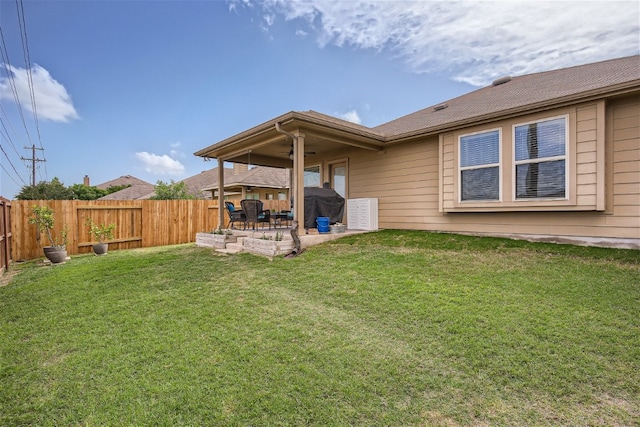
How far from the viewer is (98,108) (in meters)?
17.5

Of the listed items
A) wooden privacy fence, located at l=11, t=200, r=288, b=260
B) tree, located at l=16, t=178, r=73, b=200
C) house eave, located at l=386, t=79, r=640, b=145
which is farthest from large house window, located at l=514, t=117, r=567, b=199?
tree, located at l=16, t=178, r=73, b=200

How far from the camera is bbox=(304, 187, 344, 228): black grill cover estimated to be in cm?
792

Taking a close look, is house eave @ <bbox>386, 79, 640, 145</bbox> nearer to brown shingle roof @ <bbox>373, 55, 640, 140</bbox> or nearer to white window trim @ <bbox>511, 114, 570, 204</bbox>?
brown shingle roof @ <bbox>373, 55, 640, 140</bbox>

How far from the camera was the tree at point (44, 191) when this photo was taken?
23438 mm

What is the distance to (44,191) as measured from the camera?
77.5 ft

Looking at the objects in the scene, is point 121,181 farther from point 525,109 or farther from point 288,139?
point 525,109

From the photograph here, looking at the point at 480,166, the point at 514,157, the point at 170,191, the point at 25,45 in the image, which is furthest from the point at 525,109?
the point at 170,191

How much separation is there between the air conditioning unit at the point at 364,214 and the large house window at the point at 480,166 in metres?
2.42

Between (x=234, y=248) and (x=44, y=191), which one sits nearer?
(x=234, y=248)

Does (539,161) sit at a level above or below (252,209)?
above

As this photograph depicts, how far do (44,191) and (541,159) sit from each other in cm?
3053

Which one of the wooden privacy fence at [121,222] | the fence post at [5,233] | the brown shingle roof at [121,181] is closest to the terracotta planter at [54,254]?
the fence post at [5,233]

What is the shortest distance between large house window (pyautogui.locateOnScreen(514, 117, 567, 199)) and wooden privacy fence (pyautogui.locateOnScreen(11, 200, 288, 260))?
7.77m

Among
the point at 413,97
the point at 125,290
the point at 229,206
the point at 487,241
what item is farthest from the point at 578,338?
the point at 413,97
